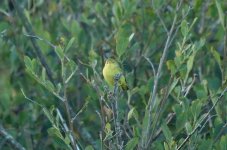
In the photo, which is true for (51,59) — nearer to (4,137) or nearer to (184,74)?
(4,137)

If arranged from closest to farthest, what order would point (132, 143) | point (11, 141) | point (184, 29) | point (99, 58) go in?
point (132, 143)
point (184, 29)
point (11, 141)
point (99, 58)

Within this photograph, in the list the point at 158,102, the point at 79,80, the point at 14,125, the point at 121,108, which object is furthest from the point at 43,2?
the point at 158,102

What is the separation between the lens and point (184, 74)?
7.09ft

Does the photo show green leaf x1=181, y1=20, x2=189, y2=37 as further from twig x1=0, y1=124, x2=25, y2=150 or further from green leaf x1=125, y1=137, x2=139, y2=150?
twig x1=0, y1=124, x2=25, y2=150

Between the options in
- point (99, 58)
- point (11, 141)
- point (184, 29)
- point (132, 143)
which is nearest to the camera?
point (132, 143)

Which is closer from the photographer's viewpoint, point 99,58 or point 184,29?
point 184,29

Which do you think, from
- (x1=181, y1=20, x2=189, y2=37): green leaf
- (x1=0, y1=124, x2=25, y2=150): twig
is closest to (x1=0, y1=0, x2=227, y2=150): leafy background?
(x1=0, y1=124, x2=25, y2=150): twig

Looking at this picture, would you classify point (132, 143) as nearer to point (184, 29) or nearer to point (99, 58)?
point (184, 29)

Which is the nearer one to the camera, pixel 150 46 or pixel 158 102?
pixel 158 102

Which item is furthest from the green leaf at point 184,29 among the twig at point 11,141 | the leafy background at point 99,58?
the twig at point 11,141

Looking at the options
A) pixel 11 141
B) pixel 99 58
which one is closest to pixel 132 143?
pixel 11 141

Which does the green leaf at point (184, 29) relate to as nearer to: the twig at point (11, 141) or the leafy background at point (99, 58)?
the leafy background at point (99, 58)

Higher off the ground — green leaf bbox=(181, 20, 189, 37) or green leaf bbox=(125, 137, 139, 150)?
green leaf bbox=(181, 20, 189, 37)

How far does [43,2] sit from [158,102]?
1.52m
